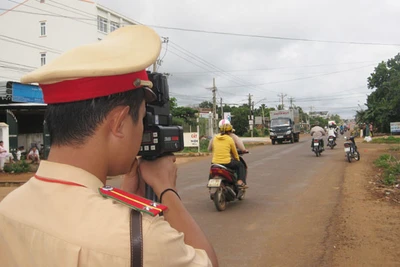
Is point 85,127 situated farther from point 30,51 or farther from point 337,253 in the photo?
point 30,51

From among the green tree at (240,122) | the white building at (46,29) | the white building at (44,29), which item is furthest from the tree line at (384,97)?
the white building at (44,29)

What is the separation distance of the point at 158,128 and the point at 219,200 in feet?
16.2

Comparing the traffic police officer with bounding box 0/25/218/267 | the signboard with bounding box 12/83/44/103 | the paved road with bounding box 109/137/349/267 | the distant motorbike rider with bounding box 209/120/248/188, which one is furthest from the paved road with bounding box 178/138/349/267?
the signboard with bounding box 12/83/44/103

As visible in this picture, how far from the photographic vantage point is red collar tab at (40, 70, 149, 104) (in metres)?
0.98

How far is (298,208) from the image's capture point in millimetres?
6246

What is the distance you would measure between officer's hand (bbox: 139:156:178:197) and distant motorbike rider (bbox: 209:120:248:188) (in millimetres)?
5210

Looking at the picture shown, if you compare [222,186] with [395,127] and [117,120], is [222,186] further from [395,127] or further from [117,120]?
[395,127]

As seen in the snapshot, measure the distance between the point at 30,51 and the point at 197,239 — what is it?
39.4 meters

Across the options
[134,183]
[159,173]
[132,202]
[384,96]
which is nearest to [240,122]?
[384,96]

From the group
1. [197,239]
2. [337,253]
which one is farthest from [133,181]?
[337,253]

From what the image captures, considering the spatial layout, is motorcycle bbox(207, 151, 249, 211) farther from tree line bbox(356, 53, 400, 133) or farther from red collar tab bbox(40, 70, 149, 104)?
tree line bbox(356, 53, 400, 133)

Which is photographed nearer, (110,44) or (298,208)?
(110,44)

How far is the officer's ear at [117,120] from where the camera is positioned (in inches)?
41.4

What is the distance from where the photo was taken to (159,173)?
4.30 feet
